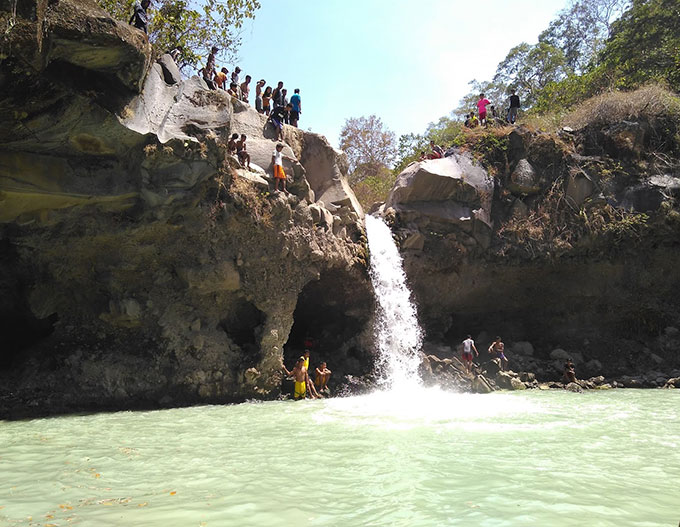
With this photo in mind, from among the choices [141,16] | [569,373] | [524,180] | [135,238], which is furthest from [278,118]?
[569,373]

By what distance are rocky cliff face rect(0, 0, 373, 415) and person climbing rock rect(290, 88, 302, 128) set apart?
1.93 metres

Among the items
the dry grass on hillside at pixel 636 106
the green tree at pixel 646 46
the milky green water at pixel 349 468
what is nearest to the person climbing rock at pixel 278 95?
the milky green water at pixel 349 468

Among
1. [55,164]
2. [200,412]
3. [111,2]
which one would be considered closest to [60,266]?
[55,164]

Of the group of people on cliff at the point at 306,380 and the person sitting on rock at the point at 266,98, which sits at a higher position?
the person sitting on rock at the point at 266,98

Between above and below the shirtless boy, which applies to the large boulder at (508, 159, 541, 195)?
above

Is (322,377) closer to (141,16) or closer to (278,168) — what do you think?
(278,168)

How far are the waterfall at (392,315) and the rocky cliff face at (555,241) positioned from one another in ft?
2.02

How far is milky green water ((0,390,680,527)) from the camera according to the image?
4.43m

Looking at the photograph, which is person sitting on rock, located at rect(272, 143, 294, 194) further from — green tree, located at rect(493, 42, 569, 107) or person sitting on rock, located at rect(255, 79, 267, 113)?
green tree, located at rect(493, 42, 569, 107)

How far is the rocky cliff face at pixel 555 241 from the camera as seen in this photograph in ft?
55.9

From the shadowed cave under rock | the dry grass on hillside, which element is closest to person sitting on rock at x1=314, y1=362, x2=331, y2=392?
the shadowed cave under rock

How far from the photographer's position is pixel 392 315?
52.4 ft

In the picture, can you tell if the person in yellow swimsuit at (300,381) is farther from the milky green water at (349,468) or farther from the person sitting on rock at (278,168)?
the person sitting on rock at (278,168)

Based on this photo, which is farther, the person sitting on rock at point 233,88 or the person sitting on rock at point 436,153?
the person sitting on rock at point 436,153
